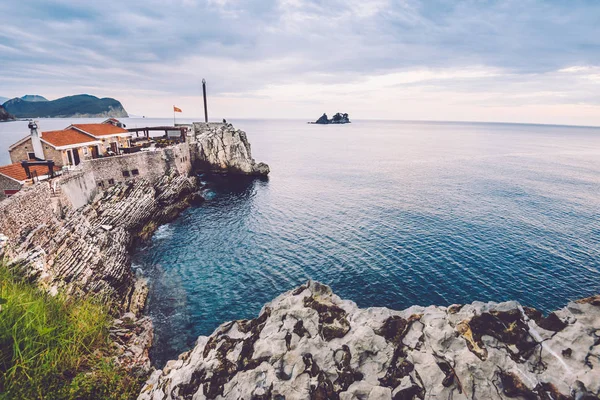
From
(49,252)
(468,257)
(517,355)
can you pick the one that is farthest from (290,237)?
(517,355)

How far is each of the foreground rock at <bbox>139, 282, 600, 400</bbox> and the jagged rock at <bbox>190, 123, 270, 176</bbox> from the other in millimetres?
67346

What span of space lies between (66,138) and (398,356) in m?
55.3

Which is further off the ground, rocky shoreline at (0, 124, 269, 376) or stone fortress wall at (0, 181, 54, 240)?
stone fortress wall at (0, 181, 54, 240)

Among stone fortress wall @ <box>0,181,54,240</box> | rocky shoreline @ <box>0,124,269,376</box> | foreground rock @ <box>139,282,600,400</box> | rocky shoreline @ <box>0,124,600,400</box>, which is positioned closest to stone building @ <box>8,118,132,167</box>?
rocky shoreline @ <box>0,124,269,376</box>

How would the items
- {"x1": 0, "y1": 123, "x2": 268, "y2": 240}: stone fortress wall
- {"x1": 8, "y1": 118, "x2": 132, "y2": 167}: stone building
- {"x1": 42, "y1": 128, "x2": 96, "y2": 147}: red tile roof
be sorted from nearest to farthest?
{"x1": 0, "y1": 123, "x2": 268, "y2": 240}: stone fortress wall, {"x1": 8, "y1": 118, "x2": 132, "y2": 167}: stone building, {"x1": 42, "y1": 128, "x2": 96, "y2": 147}: red tile roof

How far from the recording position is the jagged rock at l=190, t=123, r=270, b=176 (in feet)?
249

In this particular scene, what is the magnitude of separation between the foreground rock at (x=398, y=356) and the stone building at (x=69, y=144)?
42.3 m

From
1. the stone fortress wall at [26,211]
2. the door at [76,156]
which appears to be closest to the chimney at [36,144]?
the door at [76,156]

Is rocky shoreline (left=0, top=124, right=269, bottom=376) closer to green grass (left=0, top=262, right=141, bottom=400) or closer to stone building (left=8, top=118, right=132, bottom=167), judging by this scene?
green grass (left=0, top=262, right=141, bottom=400)

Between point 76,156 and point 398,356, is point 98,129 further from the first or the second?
point 398,356

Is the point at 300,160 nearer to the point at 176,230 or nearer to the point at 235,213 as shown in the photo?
the point at 235,213

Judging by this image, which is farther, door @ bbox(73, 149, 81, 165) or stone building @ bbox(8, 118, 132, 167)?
door @ bbox(73, 149, 81, 165)

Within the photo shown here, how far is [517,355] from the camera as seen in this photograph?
10.6 m

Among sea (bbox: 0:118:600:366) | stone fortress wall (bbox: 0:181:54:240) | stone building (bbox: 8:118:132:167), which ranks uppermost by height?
stone building (bbox: 8:118:132:167)
